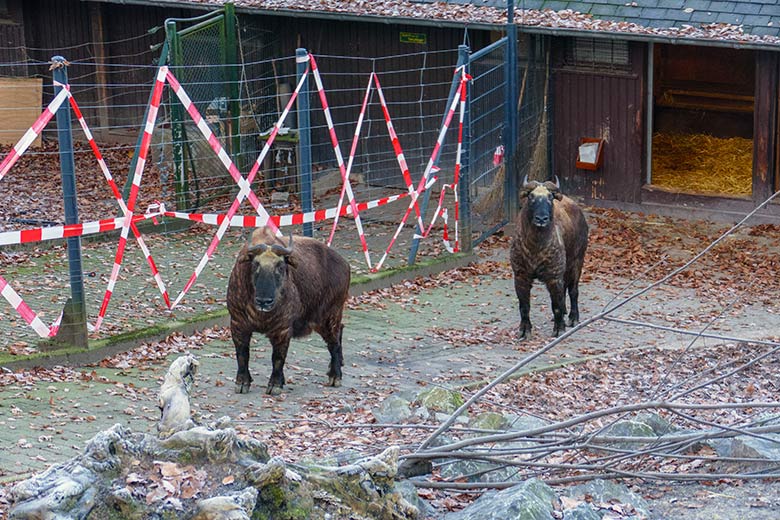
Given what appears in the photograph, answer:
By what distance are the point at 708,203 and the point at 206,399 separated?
9014mm

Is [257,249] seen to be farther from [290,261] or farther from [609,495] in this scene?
[609,495]

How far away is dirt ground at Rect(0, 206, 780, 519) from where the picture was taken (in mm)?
9047

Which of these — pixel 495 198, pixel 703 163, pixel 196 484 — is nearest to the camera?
pixel 196 484

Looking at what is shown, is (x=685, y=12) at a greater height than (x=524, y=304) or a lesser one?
greater

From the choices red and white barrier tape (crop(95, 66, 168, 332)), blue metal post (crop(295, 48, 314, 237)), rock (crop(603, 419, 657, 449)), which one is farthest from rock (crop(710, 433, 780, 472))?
blue metal post (crop(295, 48, 314, 237))

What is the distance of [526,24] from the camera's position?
56.2 ft

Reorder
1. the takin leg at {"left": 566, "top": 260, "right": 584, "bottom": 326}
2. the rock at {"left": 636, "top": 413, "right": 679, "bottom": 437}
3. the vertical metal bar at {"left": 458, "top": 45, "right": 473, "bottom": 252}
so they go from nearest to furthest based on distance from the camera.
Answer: the rock at {"left": 636, "top": 413, "right": 679, "bottom": 437} → the takin leg at {"left": 566, "top": 260, "right": 584, "bottom": 326} → the vertical metal bar at {"left": 458, "top": 45, "right": 473, "bottom": 252}

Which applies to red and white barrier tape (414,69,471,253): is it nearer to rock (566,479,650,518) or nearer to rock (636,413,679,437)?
rock (636,413,679,437)

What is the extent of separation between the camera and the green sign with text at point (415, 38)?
18.9 m

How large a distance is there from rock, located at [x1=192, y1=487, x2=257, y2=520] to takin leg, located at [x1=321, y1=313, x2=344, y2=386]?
17.2ft

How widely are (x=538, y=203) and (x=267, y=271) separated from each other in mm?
3374

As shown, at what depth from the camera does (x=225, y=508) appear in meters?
6.04

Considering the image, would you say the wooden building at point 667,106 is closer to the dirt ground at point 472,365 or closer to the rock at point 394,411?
the dirt ground at point 472,365

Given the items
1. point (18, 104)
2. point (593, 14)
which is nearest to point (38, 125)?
point (593, 14)
